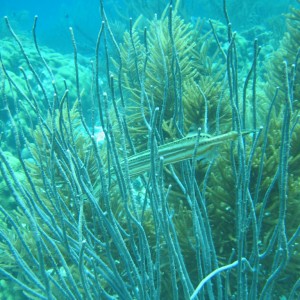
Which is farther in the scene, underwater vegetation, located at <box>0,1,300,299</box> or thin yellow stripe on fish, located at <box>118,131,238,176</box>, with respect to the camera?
thin yellow stripe on fish, located at <box>118,131,238,176</box>

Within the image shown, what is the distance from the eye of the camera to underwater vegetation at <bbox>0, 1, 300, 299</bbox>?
167 centimetres

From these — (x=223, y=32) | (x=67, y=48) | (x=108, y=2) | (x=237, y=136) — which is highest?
(x=108, y=2)

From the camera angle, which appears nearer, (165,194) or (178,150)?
(178,150)

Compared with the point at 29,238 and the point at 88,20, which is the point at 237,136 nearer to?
the point at 29,238

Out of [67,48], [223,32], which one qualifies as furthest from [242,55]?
[67,48]

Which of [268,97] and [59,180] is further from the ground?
[268,97]

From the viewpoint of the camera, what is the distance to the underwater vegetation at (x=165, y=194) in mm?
1671

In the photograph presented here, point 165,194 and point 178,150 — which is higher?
point 178,150

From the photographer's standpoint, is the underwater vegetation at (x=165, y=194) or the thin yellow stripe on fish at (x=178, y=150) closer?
the underwater vegetation at (x=165, y=194)

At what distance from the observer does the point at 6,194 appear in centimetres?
535

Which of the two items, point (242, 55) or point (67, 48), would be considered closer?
point (242, 55)

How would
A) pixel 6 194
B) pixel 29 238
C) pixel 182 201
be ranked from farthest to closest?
1. pixel 6 194
2. pixel 29 238
3. pixel 182 201

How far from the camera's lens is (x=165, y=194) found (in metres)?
2.37

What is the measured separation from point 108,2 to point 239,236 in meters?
32.1
